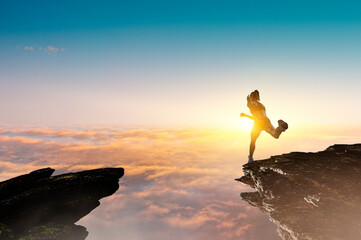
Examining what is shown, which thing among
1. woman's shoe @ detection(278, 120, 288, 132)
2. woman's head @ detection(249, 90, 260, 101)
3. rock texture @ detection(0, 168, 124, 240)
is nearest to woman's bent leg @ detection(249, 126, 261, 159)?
woman's shoe @ detection(278, 120, 288, 132)

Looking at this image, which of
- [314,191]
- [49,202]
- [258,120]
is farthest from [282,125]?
[49,202]

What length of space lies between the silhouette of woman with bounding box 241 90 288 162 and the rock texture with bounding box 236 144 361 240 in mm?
2154

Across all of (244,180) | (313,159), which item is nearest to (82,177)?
(244,180)

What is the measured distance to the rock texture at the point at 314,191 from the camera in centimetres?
1042

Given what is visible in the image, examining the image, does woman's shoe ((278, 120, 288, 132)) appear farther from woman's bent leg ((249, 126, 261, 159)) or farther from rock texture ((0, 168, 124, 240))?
rock texture ((0, 168, 124, 240))

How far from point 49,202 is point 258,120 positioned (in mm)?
21414

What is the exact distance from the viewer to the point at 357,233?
378 inches

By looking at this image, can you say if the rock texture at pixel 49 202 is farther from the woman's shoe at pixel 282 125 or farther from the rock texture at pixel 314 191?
the woman's shoe at pixel 282 125

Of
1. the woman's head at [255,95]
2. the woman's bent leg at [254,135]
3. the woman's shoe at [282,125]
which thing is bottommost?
the woman's bent leg at [254,135]

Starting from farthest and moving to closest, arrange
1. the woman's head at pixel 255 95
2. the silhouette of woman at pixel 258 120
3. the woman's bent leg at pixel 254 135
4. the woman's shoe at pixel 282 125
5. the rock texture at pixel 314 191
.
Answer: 1. the woman's bent leg at pixel 254 135
2. the woman's head at pixel 255 95
3. the silhouette of woman at pixel 258 120
4. the woman's shoe at pixel 282 125
5. the rock texture at pixel 314 191

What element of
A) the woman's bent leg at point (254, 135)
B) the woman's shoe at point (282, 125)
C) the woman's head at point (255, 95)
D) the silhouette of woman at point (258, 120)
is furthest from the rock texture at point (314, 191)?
the woman's head at point (255, 95)

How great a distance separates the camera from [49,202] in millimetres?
20344

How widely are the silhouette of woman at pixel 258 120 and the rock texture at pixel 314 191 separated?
215 centimetres

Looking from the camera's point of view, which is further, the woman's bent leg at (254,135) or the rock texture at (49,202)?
the rock texture at (49,202)
